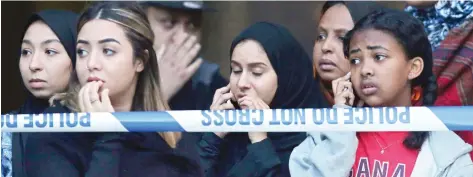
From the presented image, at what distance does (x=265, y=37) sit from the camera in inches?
137

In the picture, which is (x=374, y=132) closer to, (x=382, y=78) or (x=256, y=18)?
(x=382, y=78)

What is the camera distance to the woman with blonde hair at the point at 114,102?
354cm

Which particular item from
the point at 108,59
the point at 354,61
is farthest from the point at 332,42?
the point at 108,59

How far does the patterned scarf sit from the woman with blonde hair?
112 centimetres

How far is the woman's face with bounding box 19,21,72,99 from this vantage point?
3689 mm

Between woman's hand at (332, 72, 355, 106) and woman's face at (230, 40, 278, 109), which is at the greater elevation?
woman's face at (230, 40, 278, 109)

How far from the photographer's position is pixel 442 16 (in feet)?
11.2

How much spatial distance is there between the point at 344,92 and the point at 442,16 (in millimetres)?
520

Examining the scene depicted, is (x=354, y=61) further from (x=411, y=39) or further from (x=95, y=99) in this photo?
(x=95, y=99)

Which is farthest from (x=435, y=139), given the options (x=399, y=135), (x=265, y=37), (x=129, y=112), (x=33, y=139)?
(x=33, y=139)

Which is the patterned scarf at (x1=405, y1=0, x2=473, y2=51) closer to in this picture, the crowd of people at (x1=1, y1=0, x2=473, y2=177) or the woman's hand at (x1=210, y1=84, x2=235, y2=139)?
the crowd of people at (x1=1, y1=0, x2=473, y2=177)

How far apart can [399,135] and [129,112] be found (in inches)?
43.8

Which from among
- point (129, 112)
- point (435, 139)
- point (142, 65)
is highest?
point (142, 65)

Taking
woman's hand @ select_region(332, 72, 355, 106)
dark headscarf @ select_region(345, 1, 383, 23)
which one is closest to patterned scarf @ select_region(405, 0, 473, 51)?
dark headscarf @ select_region(345, 1, 383, 23)
